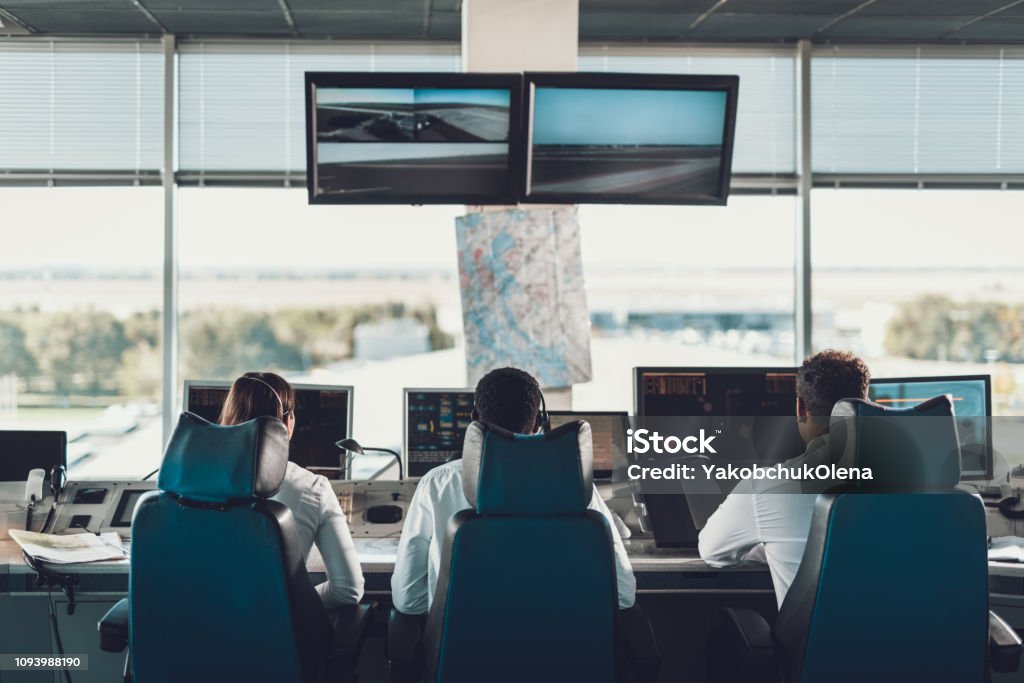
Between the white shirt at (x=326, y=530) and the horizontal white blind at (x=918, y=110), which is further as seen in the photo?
the horizontal white blind at (x=918, y=110)

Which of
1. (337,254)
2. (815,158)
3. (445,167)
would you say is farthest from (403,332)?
(815,158)

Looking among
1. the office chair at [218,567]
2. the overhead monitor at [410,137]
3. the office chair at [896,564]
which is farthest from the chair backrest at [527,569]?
the overhead monitor at [410,137]

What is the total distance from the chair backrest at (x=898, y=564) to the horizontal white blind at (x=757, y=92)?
8.12 ft

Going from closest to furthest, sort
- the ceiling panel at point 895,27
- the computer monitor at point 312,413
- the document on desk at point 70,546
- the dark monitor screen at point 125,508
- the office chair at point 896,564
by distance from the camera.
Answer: the office chair at point 896,564, the document on desk at point 70,546, the dark monitor screen at point 125,508, the computer monitor at point 312,413, the ceiling panel at point 895,27

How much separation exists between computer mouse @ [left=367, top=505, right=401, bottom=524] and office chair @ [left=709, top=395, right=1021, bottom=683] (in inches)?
49.8

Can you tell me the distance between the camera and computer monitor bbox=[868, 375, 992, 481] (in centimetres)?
274

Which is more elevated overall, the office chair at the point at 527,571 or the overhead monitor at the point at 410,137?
the overhead monitor at the point at 410,137

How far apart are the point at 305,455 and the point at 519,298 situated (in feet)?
3.29

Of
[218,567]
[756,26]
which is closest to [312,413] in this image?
[218,567]

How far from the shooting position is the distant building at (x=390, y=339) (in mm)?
4102

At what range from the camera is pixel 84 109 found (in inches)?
154

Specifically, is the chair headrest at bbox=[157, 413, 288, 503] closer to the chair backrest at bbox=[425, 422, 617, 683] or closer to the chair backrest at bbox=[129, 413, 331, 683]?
the chair backrest at bbox=[129, 413, 331, 683]

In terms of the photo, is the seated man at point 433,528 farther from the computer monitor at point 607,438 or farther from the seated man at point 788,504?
the computer monitor at point 607,438

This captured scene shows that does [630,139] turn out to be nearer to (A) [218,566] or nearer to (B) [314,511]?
(B) [314,511]
